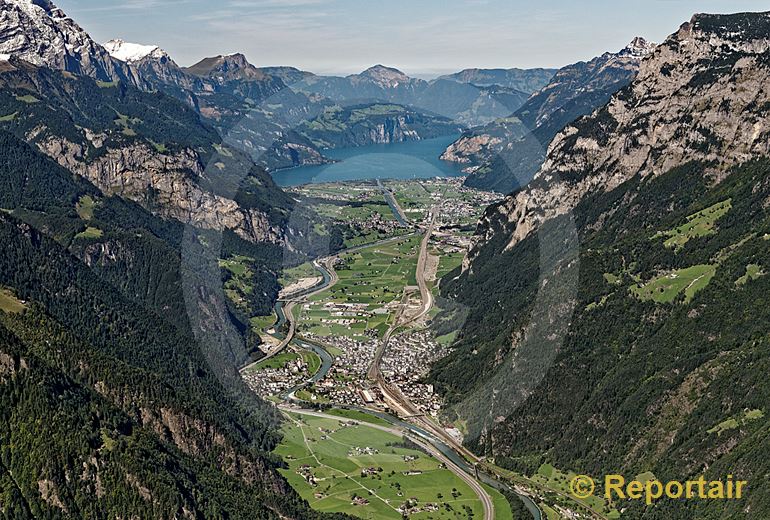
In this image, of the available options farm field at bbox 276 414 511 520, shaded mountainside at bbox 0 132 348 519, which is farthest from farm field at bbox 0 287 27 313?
farm field at bbox 276 414 511 520

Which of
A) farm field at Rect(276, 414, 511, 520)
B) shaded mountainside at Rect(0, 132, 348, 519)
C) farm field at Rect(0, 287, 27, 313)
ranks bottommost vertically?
farm field at Rect(276, 414, 511, 520)

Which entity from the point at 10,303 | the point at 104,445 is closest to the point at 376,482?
the point at 104,445

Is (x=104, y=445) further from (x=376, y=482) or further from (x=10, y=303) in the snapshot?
(x=376, y=482)

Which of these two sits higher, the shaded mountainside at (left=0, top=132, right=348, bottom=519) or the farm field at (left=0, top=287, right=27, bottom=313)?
the farm field at (left=0, top=287, right=27, bottom=313)

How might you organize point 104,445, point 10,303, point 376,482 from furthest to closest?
1. point 10,303
2. point 376,482
3. point 104,445

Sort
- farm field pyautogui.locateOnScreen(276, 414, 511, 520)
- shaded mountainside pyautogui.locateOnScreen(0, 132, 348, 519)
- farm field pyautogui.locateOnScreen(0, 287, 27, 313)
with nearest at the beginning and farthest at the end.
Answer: shaded mountainside pyautogui.locateOnScreen(0, 132, 348, 519) → farm field pyautogui.locateOnScreen(276, 414, 511, 520) → farm field pyautogui.locateOnScreen(0, 287, 27, 313)

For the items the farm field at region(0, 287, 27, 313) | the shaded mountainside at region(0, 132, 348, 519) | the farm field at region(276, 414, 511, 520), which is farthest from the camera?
the farm field at region(0, 287, 27, 313)

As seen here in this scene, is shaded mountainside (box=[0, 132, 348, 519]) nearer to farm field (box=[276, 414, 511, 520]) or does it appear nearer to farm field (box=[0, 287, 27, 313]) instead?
farm field (box=[0, 287, 27, 313])

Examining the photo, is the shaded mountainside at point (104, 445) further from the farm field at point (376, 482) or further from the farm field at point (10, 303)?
the farm field at point (376, 482)

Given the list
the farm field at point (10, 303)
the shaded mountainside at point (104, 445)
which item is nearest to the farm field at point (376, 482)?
the shaded mountainside at point (104, 445)

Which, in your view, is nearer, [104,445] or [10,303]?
[104,445]
